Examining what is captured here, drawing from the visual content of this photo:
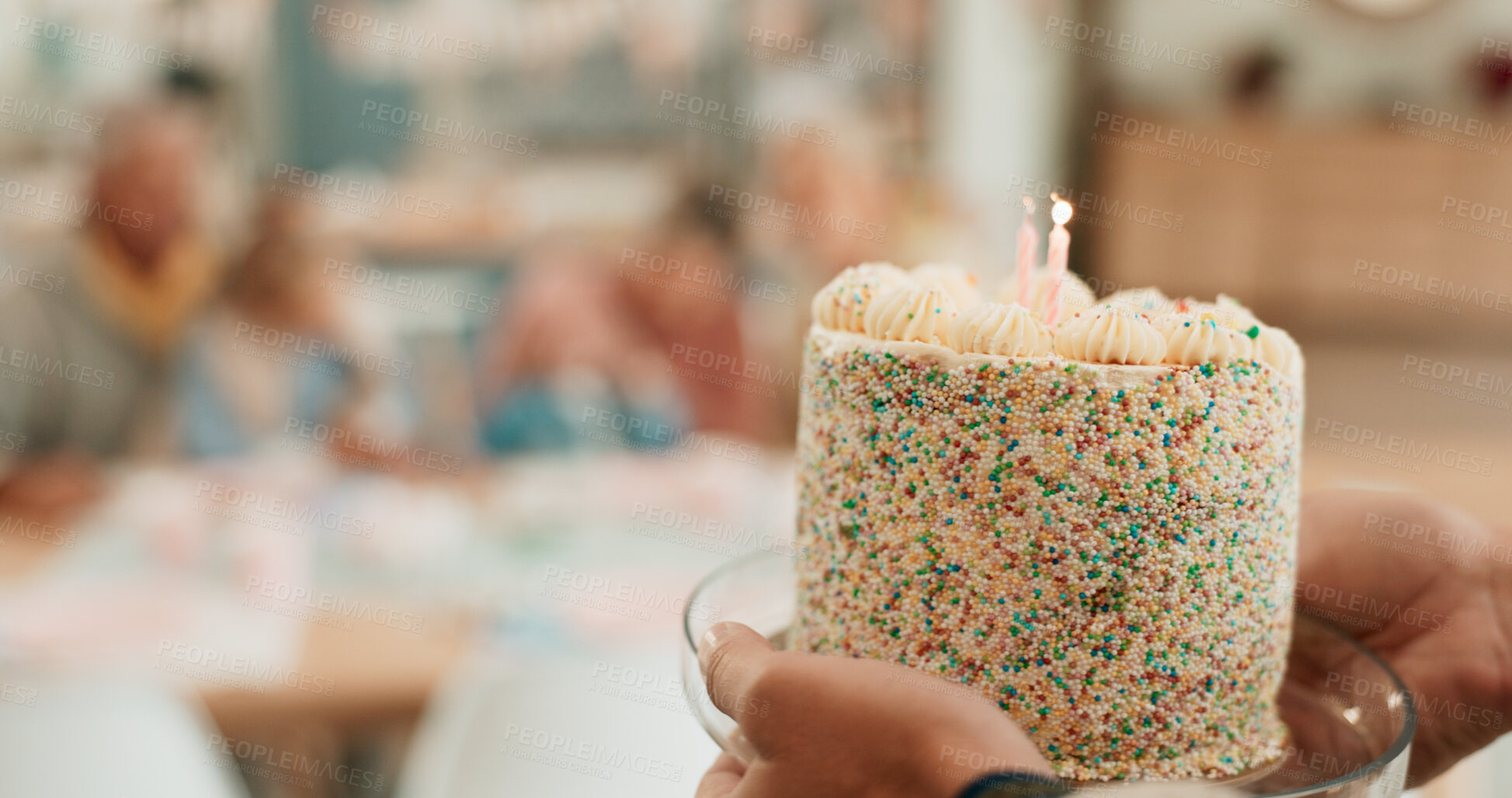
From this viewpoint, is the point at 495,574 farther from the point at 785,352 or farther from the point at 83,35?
the point at 83,35

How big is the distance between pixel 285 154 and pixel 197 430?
2.03 meters

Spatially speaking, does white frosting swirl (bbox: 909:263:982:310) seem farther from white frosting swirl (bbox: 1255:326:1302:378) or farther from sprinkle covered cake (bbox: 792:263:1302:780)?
white frosting swirl (bbox: 1255:326:1302:378)

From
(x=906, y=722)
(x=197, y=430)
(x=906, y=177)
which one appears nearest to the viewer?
(x=906, y=722)

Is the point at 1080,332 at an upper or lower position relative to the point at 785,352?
upper

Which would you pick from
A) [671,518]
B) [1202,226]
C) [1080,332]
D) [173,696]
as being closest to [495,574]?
[671,518]

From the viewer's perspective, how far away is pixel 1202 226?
495 centimetres
